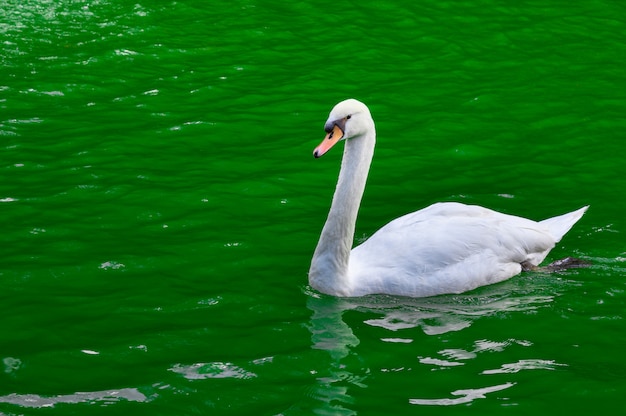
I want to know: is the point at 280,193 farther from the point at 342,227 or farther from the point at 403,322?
the point at 403,322

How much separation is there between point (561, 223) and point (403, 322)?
→ 219 centimetres

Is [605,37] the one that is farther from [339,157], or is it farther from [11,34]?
[11,34]

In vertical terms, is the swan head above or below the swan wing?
above

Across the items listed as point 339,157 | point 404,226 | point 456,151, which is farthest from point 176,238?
point 456,151

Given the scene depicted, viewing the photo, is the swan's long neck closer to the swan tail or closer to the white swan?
the white swan

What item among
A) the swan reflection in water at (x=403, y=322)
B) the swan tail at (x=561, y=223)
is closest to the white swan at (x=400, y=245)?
the swan reflection in water at (x=403, y=322)

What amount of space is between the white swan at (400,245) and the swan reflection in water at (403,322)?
11 centimetres

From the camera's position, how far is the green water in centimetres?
712

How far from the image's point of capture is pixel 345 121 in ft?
27.6

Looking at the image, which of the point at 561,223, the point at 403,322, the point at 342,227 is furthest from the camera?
the point at 561,223

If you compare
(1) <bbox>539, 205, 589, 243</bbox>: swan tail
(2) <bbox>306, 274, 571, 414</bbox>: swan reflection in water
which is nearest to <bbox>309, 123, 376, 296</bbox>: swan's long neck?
(2) <bbox>306, 274, 571, 414</bbox>: swan reflection in water

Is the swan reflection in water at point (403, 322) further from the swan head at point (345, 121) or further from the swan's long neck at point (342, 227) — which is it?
the swan head at point (345, 121)

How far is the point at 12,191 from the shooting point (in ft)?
33.7

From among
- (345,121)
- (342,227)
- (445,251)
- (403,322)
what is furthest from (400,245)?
(345,121)
